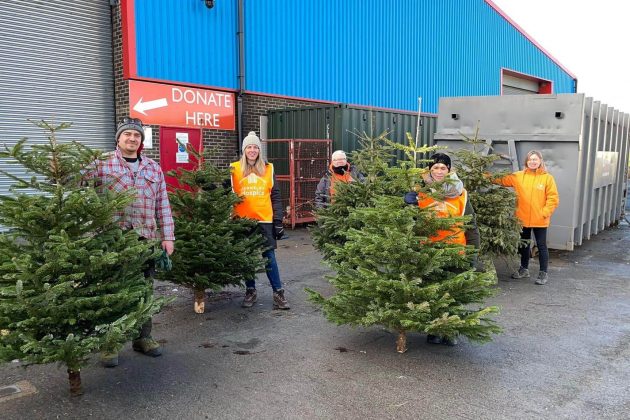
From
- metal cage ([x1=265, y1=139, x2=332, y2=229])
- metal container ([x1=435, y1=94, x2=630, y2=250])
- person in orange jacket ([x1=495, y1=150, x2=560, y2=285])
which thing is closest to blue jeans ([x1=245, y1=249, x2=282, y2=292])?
person in orange jacket ([x1=495, y1=150, x2=560, y2=285])

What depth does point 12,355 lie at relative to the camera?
3.26 meters

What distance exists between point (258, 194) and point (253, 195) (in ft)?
0.18

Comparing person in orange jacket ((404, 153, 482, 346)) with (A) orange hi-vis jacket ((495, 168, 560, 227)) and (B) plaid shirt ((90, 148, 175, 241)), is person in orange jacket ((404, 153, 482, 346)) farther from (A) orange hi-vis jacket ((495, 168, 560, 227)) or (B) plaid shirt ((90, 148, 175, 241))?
(A) orange hi-vis jacket ((495, 168, 560, 227))

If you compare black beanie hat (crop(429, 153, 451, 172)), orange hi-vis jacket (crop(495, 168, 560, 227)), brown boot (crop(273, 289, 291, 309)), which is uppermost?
black beanie hat (crop(429, 153, 451, 172))

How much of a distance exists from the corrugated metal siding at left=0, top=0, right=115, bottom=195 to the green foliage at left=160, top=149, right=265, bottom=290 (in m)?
6.28

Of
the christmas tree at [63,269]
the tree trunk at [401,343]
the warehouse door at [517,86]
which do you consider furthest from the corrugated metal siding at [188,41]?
the warehouse door at [517,86]

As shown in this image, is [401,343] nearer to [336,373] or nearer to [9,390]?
[336,373]

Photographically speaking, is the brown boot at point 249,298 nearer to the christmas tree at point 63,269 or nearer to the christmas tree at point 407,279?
the christmas tree at point 407,279

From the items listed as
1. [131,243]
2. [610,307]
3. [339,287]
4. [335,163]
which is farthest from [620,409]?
[335,163]

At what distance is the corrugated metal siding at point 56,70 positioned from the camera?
10336mm

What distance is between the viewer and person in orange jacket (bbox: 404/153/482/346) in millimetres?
4531

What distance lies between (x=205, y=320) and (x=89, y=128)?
24.8ft

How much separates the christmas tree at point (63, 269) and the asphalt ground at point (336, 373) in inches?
18.6

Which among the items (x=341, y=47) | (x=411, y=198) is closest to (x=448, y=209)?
(x=411, y=198)
